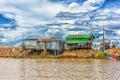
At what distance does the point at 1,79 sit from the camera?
22.6 meters

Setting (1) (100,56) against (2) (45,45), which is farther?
(2) (45,45)

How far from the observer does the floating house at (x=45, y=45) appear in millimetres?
68812

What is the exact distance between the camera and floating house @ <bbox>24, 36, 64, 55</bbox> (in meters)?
68.8

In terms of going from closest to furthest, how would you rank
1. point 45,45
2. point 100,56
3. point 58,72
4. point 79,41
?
point 58,72
point 100,56
point 45,45
point 79,41

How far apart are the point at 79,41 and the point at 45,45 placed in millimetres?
8866

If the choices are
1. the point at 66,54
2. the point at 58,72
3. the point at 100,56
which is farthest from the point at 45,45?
the point at 58,72

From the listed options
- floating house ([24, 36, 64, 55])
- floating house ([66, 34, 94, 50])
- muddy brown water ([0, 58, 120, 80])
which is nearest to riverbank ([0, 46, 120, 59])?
floating house ([24, 36, 64, 55])

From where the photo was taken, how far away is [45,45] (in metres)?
68.4

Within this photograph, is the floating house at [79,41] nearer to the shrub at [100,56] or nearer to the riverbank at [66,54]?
the riverbank at [66,54]

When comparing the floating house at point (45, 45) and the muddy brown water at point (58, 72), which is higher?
the floating house at point (45, 45)

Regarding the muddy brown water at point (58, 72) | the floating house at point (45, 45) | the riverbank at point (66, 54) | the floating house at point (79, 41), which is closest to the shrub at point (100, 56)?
the riverbank at point (66, 54)

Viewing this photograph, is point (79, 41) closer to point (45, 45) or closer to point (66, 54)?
point (66, 54)

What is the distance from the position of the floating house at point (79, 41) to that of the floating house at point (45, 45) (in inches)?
137

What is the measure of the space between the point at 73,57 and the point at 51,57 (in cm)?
502
